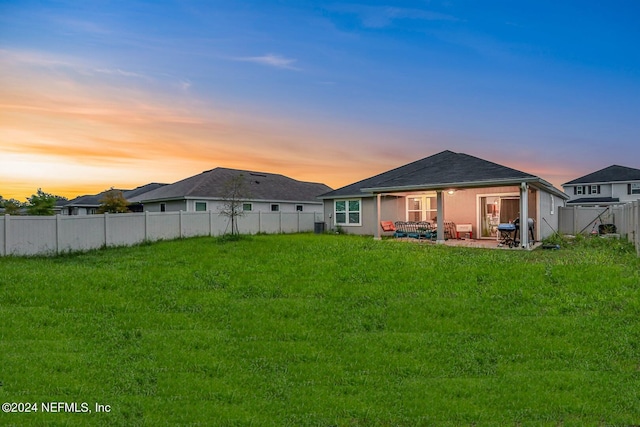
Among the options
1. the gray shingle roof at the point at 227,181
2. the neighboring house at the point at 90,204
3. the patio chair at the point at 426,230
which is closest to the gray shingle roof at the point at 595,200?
the gray shingle roof at the point at 227,181

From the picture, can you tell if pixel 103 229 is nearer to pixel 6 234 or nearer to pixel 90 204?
pixel 6 234

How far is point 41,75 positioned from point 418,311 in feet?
49.7

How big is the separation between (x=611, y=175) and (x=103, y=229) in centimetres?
4915

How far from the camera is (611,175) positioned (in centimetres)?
4391

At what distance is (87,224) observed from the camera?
55.1ft

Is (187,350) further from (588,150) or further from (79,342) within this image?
(588,150)

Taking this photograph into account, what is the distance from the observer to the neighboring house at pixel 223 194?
2635 centimetres

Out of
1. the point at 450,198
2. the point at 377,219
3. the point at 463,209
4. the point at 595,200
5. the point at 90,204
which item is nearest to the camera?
the point at 377,219

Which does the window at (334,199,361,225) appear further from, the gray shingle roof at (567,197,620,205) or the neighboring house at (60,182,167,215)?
the gray shingle roof at (567,197,620,205)

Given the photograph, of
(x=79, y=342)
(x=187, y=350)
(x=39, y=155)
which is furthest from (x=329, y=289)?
(x=39, y=155)

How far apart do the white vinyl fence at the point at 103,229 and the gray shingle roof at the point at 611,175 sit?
39.2 m

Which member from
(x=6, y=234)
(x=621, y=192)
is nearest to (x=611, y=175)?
(x=621, y=192)

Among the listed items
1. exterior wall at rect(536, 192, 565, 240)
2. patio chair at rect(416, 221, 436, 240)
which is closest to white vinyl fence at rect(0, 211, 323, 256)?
patio chair at rect(416, 221, 436, 240)

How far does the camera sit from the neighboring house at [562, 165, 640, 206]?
4172 cm
